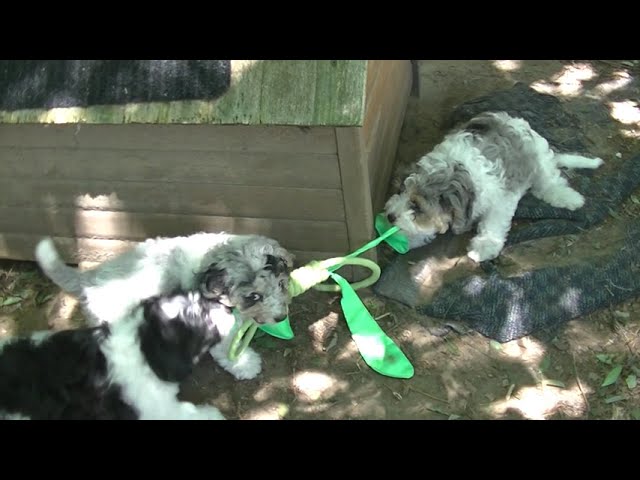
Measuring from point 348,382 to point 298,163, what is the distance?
1.57m

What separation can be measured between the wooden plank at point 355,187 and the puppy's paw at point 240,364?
1.08 m

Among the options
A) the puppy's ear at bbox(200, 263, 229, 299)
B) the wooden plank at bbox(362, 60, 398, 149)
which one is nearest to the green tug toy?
the puppy's ear at bbox(200, 263, 229, 299)

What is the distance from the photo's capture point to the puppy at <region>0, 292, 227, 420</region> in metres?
3.38

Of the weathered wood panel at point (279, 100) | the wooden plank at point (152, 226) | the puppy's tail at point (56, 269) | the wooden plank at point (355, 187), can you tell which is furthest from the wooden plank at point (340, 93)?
the puppy's tail at point (56, 269)

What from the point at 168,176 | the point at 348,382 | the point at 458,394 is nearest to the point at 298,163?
the point at 168,176

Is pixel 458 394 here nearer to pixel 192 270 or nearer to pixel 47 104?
pixel 192 270

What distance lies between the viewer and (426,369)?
411cm

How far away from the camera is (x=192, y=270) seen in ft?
12.1

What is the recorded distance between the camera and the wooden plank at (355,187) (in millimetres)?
3542

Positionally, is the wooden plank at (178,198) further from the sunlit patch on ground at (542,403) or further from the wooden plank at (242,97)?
the sunlit patch on ground at (542,403)

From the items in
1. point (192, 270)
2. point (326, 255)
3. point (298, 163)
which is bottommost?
point (326, 255)

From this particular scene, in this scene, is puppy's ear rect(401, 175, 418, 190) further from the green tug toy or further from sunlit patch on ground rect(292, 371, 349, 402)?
sunlit patch on ground rect(292, 371, 349, 402)

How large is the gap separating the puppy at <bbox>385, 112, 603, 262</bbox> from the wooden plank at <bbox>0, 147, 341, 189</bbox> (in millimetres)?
733

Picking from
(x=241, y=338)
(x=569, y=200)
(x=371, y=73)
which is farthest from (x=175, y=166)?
(x=569, y=200)
